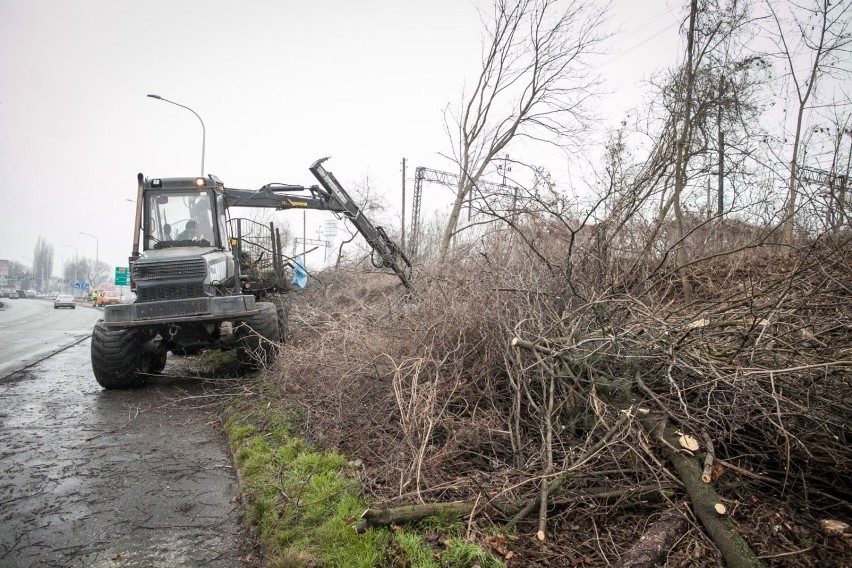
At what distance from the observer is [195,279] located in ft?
25.1

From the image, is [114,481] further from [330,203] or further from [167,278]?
[330,203]

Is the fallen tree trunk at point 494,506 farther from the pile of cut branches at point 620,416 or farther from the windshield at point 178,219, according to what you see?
the windshield at point 178,219

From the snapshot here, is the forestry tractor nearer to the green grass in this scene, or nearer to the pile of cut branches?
the green grass

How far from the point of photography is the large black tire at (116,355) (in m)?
7.36

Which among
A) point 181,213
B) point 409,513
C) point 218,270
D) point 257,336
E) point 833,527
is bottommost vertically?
point 409,513

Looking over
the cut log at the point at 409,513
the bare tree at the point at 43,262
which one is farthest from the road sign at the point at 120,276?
the bare tree at the point at 43,262

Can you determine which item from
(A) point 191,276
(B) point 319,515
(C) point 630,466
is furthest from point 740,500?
(A) point 191,276

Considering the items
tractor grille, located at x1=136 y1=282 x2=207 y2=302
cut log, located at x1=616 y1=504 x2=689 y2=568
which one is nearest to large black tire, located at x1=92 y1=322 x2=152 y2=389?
tractor grille, located at x1=136 y1=282 x2=207 y2=302

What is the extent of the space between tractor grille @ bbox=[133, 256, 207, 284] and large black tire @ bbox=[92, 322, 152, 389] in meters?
0.84

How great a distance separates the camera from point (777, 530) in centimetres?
285

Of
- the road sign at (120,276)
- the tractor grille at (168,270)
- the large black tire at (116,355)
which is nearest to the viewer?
the large black tire at (116,355)

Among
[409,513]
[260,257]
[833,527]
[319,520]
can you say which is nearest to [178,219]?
[260,257]

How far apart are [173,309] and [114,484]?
11.3ft

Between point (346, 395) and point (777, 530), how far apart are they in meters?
3.64
